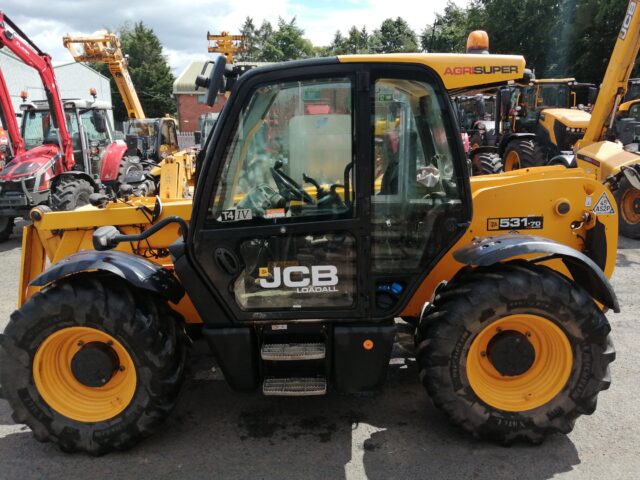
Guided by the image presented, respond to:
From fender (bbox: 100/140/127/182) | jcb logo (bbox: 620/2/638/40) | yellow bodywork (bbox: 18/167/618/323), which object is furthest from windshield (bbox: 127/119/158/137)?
yellow bodywork (bbox: 18/167/618/323)

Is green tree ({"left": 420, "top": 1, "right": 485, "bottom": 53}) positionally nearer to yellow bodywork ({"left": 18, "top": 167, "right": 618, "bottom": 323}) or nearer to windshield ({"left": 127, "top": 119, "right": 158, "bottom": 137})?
windshield ({"left": 127, "top": 119, "right": 158, "bottom": 137})

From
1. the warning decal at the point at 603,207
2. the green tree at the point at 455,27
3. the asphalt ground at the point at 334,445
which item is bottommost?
the asphalt ground at the point at 334,445

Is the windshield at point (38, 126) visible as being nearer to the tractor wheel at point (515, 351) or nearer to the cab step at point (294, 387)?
the cab step at point (294, 387)

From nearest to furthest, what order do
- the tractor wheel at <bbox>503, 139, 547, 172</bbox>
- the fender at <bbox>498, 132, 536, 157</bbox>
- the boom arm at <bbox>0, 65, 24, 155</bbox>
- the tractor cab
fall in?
1. the boom arm at <bbox>0, 65, 24, 155</bbox>
2. the tractor wheel at <bbox>503, 139, 547, 172</bbox>
3. the fender at <bbox>498, 132, 536, 157</bbox>
4. the tractor cab

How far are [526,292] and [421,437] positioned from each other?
43.7 inches

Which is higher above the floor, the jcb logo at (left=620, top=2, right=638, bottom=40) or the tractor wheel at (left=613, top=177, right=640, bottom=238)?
the jcb logo at (left=620, top=2, right=638, bottom=40)

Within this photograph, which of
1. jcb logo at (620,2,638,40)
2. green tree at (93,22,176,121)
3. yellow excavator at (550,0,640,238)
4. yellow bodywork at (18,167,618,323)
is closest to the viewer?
yellow bodywork at (18,167,618,323)

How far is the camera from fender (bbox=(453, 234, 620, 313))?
2984 mm

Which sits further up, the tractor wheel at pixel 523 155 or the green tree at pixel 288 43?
the green tree at pixel 288 43

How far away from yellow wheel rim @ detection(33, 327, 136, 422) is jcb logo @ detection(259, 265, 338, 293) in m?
1.00

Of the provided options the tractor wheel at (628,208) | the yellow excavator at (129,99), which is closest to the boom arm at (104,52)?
the yellow excavator at (129,99)

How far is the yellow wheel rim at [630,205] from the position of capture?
8.46m

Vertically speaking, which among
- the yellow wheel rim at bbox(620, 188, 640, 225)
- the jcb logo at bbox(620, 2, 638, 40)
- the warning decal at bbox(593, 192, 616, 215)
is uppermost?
the jcb logo at bbox(620, 2, 638, 40)

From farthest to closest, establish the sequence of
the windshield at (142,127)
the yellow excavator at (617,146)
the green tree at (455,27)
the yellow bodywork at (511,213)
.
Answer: the green tree at (455,27) → the windshield at (142,127) → the yellow excavator at (617,146) → the yellow bodywork at (511,213)
